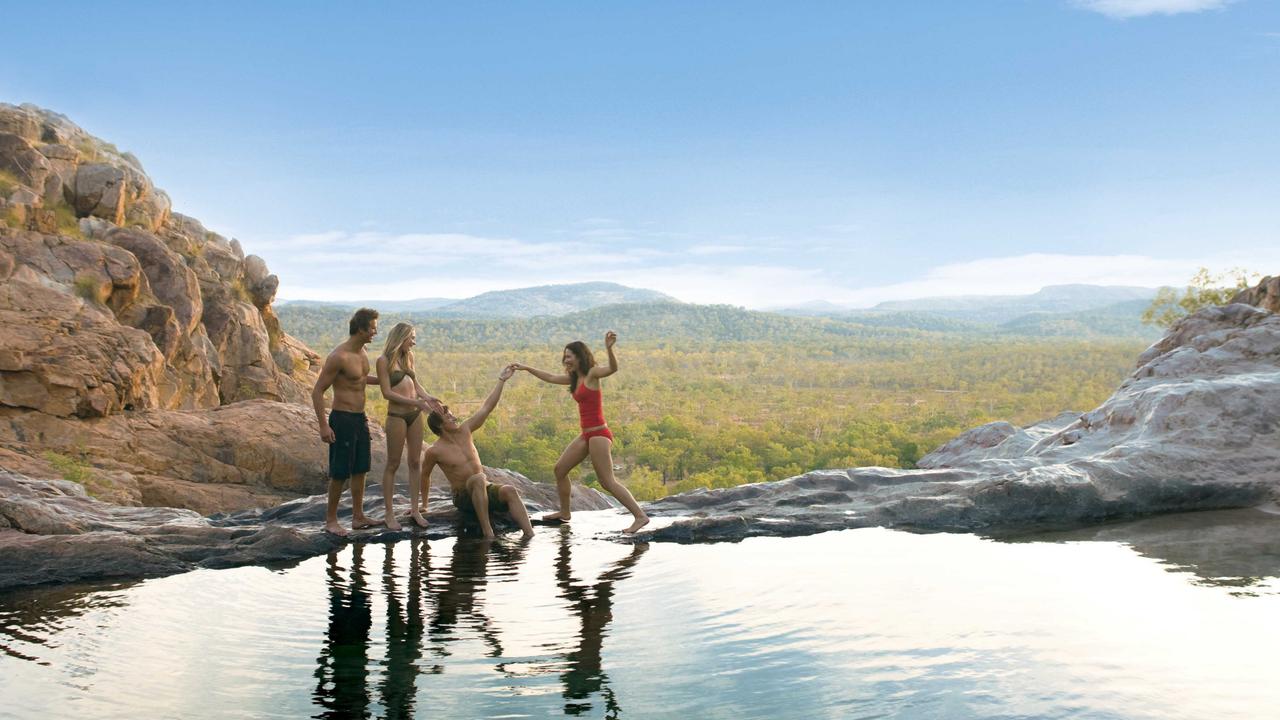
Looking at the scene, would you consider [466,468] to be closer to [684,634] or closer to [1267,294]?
[684,634]

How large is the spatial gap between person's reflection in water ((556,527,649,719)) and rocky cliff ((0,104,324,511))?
6.81 meters

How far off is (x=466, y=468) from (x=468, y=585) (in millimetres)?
2455

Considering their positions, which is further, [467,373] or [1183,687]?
[467,373]

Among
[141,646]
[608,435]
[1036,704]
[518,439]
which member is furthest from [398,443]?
[518,439]

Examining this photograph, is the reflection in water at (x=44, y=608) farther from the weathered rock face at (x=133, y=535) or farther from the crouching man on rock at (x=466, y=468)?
the crouching man on rock at (x=466, y=468)

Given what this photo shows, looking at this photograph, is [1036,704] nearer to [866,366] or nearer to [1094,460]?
[1094,460]

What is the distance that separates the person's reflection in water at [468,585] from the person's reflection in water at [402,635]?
13cm

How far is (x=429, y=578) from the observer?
8016 mm

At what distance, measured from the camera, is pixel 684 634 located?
21.0 feet

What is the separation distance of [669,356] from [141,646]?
94.0 metres

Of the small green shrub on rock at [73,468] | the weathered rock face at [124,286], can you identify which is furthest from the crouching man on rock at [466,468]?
the weathered rock face at [124,286]

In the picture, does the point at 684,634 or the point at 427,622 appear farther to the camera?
the point at 427,622

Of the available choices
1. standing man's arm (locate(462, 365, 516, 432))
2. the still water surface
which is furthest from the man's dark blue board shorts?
standing man's arm (locate(462, 365, 516, 432))

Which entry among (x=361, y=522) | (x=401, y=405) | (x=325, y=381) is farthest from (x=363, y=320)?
(x=361, y=522)
